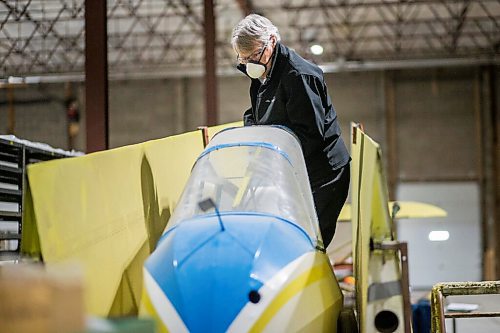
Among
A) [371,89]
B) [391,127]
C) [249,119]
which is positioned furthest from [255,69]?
[371,89]

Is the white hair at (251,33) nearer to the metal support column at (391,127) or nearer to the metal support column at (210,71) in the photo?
the metal support column at (210,71)

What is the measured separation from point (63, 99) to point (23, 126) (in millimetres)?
1599

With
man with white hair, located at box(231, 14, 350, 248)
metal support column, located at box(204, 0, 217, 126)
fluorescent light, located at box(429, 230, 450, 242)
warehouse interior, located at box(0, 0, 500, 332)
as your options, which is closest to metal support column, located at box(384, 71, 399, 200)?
warehouse interior, located at box(0, 0, 500, 332)

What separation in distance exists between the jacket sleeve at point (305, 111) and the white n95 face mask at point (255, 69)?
188mm

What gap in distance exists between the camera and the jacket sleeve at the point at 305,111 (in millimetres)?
3996

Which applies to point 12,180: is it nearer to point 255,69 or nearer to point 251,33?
point 255,69

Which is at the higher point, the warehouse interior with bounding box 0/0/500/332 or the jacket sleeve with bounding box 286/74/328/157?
the warehouse interior with bounding box 0/0/500/332

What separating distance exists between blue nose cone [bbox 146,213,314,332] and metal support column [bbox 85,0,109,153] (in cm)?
535

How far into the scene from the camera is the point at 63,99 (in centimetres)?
2370

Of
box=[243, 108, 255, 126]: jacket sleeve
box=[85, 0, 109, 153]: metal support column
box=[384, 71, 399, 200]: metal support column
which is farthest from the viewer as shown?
box=[384, 71, 399, 200]: metal support column

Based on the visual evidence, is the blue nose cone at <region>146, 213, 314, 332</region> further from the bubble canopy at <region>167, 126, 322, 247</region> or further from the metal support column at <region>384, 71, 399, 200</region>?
the metal support column at <region>384, 71, 399, 200</region>

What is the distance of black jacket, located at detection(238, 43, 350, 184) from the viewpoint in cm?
401

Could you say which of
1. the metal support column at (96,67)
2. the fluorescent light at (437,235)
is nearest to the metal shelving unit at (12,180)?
the metal support column at (96,67)

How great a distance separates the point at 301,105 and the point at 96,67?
4570 mm
